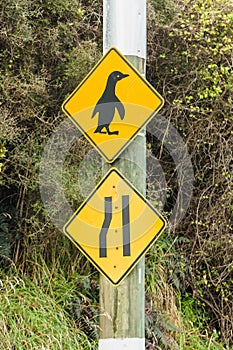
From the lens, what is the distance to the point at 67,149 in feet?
25.4

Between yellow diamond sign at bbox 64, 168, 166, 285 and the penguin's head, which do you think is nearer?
yellow diamond sign at bbox 64, 168, 166, 285

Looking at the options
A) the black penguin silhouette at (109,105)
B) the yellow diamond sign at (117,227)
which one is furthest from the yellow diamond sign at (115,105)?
the yellow diamond sign at (117,227)

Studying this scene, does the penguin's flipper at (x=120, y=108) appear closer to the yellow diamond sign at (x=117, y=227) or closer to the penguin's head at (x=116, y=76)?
the penguin's head at (x=116, y=76)

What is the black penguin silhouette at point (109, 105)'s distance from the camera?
484cm

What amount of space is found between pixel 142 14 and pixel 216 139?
397 centimetres

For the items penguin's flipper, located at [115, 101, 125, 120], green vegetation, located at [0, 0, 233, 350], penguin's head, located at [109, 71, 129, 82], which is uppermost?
penguin's head, located at [109, 71, 129, 82]

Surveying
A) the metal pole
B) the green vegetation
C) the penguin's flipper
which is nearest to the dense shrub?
the green vegetation

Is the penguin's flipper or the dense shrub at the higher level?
the penguin's flipper

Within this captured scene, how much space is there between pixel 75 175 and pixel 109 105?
2.98 metres

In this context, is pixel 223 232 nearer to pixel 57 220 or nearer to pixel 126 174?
pixel 57 220

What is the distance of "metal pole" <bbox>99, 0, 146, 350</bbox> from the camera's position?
4.78 m

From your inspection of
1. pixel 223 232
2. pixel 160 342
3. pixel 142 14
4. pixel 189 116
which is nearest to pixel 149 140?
pixel 189 116

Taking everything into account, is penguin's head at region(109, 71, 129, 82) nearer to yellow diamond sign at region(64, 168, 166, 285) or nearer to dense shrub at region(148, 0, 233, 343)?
yellow diamond sign at region(64, 168, 166, 285)

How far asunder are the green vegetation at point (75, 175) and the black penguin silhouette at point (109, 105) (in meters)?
2.57
